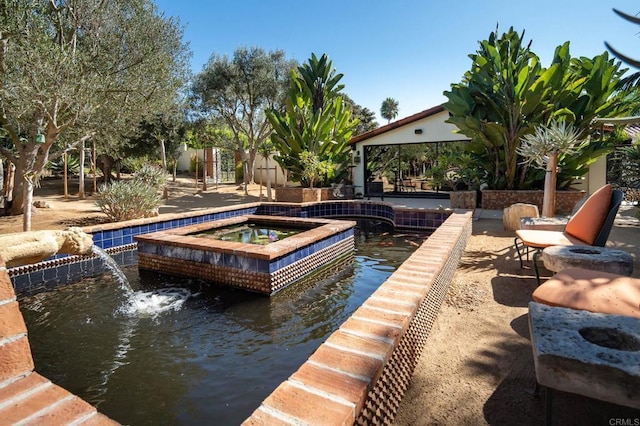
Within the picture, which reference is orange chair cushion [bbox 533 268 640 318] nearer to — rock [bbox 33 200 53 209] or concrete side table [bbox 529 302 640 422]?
concrete side table [bbox 529 302 640 422]

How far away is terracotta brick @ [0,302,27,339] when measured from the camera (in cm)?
140

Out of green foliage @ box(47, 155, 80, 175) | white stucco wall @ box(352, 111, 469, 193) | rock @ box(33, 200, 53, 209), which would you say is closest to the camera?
rock @ box(33, 200, 53, 209)

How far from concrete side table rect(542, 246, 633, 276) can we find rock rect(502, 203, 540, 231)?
4582 millimetres

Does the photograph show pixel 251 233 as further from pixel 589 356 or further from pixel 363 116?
pixel 363 116

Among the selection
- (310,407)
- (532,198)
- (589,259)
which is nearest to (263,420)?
(310,407)

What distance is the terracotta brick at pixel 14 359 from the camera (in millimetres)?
1436

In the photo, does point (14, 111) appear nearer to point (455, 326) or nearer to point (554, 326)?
point (455, 326)

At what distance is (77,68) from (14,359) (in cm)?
976

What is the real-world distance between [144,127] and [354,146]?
1266 centimetres

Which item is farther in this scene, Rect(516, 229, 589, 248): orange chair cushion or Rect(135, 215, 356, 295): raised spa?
Rect(135, 215, 356, 295): raised spa

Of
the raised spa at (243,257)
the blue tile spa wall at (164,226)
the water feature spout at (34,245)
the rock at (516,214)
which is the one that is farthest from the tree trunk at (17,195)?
the rock at (516,214)

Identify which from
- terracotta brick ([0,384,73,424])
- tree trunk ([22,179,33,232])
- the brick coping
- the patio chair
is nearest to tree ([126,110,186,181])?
tree trunk ([22,179,33,232])

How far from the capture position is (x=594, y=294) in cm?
250

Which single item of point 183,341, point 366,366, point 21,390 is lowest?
point 183,341
